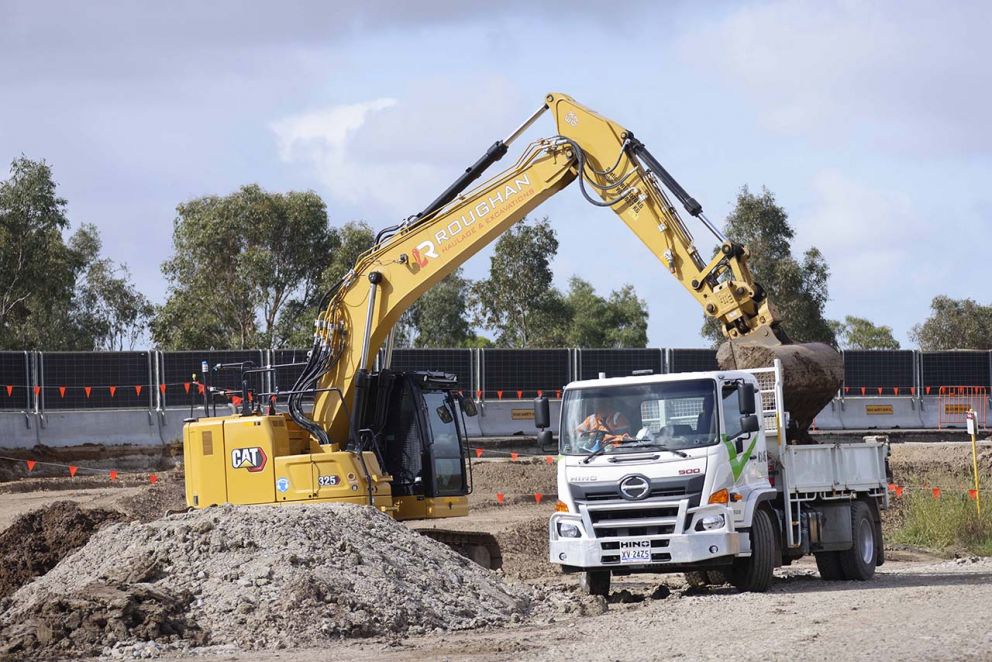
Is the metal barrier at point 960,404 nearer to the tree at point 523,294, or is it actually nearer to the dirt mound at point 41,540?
the tree at point 523,294

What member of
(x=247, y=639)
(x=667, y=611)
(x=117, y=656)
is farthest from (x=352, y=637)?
(x=667, y=611)

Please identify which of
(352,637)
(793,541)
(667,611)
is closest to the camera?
(352,637)

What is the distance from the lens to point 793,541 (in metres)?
16.8

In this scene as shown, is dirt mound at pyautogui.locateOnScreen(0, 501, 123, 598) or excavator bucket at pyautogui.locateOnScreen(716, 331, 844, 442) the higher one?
excavator bucket at pyautogui.locateOnScreen(716, 331, 844, 442)

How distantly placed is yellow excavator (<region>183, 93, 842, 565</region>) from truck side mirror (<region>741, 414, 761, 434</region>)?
185 cm

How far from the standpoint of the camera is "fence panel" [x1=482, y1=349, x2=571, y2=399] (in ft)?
132

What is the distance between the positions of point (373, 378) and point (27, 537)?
222 inches

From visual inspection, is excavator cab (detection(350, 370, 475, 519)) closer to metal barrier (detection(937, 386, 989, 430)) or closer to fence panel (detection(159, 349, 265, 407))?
fence panel (detection(159, 349, 265, 407))

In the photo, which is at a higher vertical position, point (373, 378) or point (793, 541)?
point (373, 378)

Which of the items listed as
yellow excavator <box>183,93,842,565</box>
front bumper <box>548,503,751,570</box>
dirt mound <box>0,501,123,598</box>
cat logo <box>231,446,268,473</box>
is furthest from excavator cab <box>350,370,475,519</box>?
dirt mound <box>0,501,123,598</box>

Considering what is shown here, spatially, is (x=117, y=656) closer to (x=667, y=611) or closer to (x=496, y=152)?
(x=667, y=611)

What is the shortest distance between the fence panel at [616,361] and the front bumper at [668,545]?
25590 millimetres

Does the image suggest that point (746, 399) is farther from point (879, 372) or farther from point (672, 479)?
point (879, 372)

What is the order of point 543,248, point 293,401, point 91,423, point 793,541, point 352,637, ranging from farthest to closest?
point 543,248
point 91,423
point 293,401
point 793,541
point 352,637
